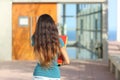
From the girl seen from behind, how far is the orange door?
11430mm

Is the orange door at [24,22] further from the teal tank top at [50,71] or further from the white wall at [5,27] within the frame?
the teal tank top at [50,71]

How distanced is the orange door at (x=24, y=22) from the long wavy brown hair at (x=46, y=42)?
37.5 feet

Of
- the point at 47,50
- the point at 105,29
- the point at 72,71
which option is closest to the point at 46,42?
the point at 47,50

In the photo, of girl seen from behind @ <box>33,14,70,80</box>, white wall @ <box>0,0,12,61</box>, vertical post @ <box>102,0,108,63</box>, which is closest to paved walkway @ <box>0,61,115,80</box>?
vertical post @ <box>102,0,108,63</box>

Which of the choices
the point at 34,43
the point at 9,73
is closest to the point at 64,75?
the point at 9,73

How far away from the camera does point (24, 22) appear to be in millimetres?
15445

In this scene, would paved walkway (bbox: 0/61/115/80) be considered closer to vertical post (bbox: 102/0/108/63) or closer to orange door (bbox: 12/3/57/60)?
vertical post (bbox: 102/0/108/63)

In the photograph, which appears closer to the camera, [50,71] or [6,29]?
[50,71]

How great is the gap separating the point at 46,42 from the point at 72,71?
8240 millimetres

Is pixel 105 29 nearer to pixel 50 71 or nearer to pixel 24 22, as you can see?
pixel 24 22

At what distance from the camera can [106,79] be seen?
10.4 m

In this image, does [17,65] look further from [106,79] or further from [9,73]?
[106,79]

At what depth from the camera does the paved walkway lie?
10.7 m

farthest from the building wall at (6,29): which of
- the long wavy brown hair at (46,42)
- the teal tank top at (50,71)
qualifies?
the teal tank top at (50,71)
